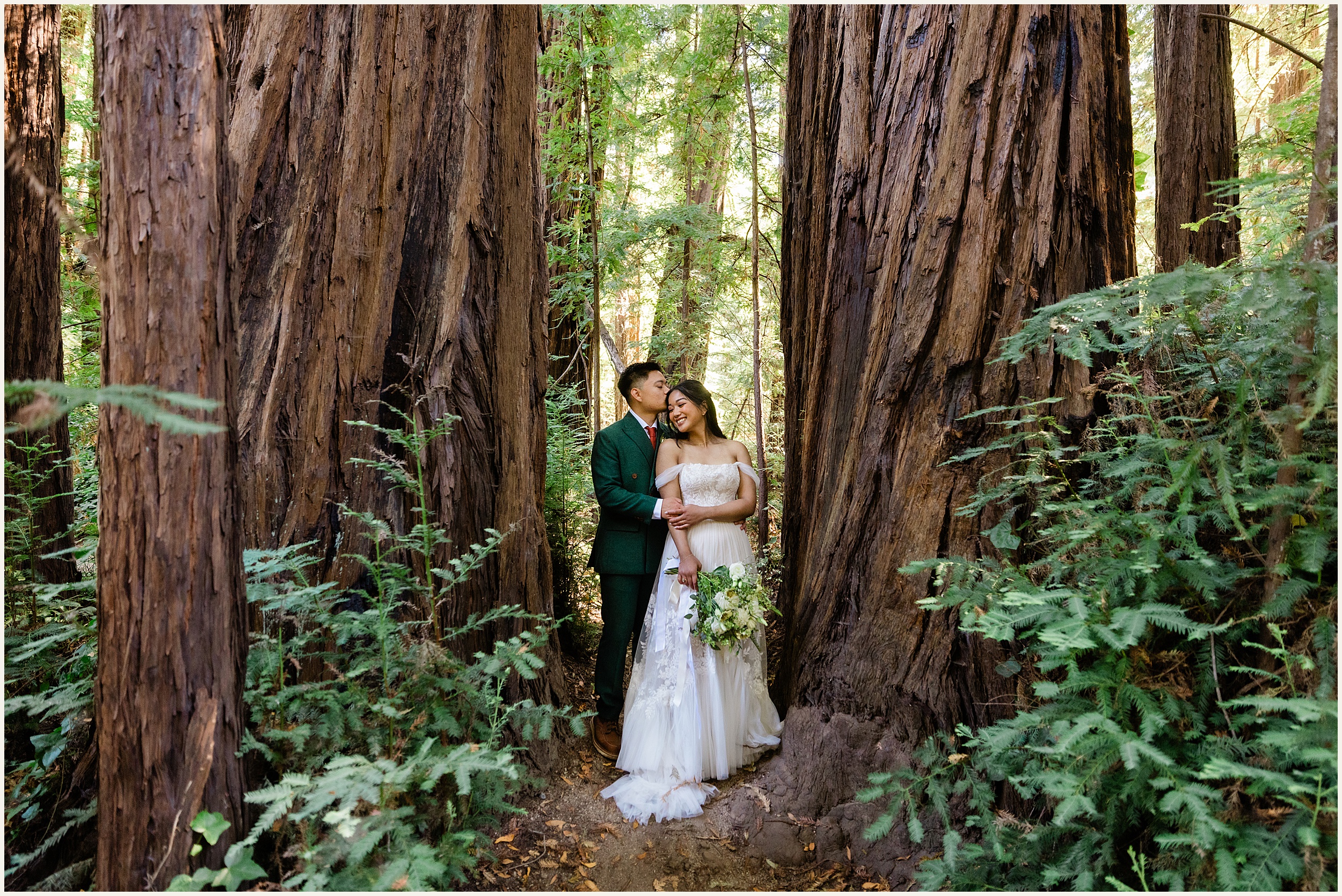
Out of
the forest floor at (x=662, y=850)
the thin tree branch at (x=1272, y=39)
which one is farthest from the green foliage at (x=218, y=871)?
the thin tree branch at (x=1272, y=39)

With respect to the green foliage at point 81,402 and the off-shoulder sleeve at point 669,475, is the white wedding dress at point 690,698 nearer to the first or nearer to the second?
the off-shoulder sleeve at point 669,475

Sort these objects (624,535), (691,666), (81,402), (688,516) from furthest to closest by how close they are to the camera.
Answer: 1. (624,535)
2. (688,516)
3. (691,666)
4. (81,402)

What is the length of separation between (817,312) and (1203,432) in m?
1.90

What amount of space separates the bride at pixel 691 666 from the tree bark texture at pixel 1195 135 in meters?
3.50

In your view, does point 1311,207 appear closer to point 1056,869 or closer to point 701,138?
point 1056,869

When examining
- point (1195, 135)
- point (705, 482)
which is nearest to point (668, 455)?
point (705, 482)

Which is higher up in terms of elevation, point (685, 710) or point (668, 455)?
point (668, 455)

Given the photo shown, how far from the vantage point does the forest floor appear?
308 cm

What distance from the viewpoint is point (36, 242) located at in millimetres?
3883

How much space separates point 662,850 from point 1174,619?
7.65 feet

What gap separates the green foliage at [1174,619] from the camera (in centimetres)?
193

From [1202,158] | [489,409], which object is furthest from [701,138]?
[489,409]

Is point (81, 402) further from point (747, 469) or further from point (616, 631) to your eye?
point (747, 469)

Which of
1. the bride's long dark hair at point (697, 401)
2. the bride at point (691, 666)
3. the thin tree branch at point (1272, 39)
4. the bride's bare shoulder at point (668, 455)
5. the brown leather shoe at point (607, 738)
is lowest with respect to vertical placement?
the brown leather shoe at point (607, 738)
